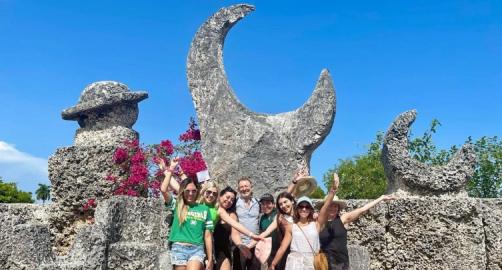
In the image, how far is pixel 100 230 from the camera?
6.12m

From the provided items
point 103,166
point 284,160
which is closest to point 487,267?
point 284,160

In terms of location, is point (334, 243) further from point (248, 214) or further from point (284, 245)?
point (248, 214)

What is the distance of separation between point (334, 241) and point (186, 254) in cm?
129

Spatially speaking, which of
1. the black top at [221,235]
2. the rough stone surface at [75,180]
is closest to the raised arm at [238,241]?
the black top at [221,235]

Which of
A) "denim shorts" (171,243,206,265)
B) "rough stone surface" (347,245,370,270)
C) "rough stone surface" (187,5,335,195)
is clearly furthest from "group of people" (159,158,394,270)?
"rough stone surface" (187,5,335,195)

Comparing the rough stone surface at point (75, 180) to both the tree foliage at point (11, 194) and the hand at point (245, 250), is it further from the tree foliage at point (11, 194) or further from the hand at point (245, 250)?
the tree foliage at point (11, 194)

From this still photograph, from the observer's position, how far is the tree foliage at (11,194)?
30709 mm

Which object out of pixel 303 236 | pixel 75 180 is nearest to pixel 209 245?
pixel 303 236

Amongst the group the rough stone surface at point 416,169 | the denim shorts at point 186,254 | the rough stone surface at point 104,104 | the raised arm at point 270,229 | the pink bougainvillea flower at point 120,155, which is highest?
the rough stone surface at point 104,104

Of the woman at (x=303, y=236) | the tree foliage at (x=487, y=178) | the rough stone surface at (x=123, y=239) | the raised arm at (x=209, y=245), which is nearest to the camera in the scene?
the woman at (x=303, y=236)

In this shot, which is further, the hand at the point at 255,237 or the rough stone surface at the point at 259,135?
the rough stone surface at the point at 259,135

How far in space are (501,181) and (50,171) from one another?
15.3m

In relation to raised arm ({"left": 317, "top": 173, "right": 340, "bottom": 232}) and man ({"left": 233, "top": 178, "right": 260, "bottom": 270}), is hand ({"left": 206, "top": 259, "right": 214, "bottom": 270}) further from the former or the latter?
raised arm ({"left": 317, "top": 173, "right": 340, "bottom": 232})

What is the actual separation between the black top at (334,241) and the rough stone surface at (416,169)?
5.98ft
